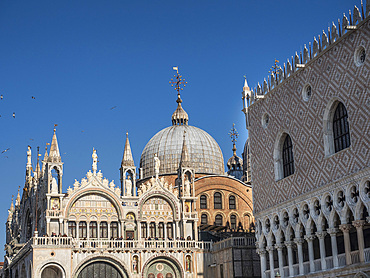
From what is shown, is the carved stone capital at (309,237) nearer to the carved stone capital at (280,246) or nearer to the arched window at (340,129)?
the carved stone capital at (280,246)

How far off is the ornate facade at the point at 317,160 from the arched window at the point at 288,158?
6 centimetres

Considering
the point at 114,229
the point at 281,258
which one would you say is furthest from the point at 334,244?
the point at 114,229

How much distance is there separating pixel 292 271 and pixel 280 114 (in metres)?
8.63

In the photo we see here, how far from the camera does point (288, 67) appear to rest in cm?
3431

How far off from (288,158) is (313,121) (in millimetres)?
3617

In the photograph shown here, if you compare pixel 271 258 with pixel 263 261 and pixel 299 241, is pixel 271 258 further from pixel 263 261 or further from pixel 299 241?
pixel 299 241

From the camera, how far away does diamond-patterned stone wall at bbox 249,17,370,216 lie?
→ 27.8m

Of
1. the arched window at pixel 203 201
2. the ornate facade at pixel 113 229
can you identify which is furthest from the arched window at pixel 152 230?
the arched window at pixel 203 201

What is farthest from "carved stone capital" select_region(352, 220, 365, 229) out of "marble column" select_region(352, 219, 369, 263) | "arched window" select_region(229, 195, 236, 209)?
"arched window" select_region(229, 195, 236, 209)

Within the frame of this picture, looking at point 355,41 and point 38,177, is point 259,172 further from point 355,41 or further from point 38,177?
point 38,177

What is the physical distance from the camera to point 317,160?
102 ft

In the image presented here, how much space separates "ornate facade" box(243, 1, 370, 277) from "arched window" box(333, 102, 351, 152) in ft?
0.16

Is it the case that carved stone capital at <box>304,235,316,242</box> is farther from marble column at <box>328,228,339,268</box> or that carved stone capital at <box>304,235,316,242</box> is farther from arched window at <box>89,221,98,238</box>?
arched window at <box>89,221,98,238</box>

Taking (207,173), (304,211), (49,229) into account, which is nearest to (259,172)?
(304,211)
